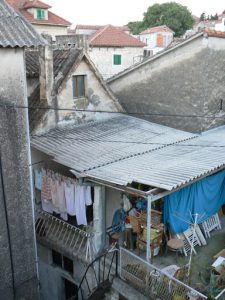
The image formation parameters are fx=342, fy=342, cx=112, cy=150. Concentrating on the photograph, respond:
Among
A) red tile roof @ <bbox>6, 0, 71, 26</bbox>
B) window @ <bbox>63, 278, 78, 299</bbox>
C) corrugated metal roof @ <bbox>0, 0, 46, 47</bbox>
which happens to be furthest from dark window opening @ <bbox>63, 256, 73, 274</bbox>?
red tile roof @ <bbox>6, 0, 71, 26</bbox>

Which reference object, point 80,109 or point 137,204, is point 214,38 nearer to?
point 80,109

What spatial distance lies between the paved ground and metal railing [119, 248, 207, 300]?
34.0 inches

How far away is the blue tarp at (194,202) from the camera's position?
10.9 metres

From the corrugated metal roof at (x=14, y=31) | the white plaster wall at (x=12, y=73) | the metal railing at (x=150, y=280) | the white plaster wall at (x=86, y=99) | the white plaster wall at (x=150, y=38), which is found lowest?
the metal railing at (x=150, y=280)

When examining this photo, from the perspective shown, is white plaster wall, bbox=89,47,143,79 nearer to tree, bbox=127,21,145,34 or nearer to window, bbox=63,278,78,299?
window, bbox=63,278,78,299

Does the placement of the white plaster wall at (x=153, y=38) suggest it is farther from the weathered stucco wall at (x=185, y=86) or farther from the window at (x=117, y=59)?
the weathered stucco wall at (x=185, y=86)

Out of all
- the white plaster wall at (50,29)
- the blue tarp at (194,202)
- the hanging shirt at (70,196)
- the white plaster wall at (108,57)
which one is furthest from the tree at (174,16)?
the hanging shirt at (70,196)

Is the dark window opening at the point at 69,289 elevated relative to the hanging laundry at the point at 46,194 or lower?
lower

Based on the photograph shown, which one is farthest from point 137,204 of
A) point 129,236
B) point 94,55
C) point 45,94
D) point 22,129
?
point 94,55

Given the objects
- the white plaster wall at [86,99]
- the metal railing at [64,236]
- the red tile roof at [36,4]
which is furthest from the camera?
the red tile roof at [36,4]

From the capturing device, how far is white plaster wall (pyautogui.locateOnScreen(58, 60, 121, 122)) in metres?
13.8

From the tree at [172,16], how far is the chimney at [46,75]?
57.3m

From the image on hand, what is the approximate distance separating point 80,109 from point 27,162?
5.30m

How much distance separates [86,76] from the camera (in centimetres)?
1459
